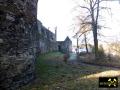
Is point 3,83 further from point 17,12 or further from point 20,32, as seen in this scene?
point 17,12

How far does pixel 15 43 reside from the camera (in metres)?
9.74

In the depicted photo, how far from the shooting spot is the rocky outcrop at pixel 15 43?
909cm

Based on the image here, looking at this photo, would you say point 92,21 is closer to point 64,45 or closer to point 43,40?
point 43,40

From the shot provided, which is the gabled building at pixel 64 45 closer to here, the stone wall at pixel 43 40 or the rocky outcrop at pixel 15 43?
the stone wall at pixel 43 40

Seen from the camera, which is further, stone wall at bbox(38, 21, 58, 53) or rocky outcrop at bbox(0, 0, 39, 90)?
stone wall at bbox(38, 21, 58, 53)

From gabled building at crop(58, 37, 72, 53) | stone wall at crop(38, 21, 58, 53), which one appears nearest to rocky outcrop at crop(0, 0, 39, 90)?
stone wall at crop(38, 21, 58, 53)

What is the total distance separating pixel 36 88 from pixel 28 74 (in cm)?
124

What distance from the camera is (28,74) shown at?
11.0 m

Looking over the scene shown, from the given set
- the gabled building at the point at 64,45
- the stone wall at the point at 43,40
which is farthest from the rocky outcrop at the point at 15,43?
the gabled building at the point at 64,45

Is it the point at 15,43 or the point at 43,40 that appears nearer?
the point at 15,43

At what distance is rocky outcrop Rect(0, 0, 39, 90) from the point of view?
29.8ft

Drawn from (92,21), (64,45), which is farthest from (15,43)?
(64,45)

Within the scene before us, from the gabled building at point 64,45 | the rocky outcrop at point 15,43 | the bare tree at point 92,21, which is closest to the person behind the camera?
the rocky outcrop at point 15,43

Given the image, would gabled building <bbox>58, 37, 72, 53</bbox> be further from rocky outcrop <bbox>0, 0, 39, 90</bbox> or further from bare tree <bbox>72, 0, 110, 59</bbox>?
rocky outcrop <bbox>0, 0, 39, 90</bbox>
